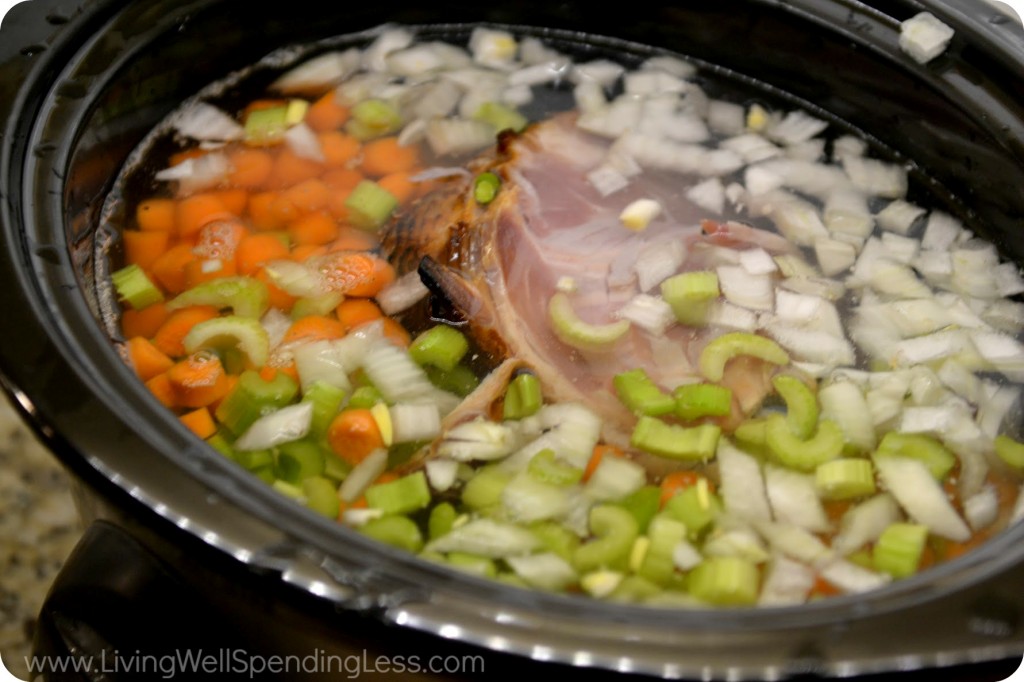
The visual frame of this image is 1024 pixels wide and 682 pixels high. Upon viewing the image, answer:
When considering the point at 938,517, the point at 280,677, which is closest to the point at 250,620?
the point at 280,677

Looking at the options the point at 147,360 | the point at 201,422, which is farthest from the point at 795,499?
the point at 147,360

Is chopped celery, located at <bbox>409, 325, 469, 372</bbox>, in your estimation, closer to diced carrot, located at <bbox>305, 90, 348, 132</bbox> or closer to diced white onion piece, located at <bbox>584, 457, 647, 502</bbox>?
diced white onion piece, located at <bbox>584, 457, 647, 502</bbox>

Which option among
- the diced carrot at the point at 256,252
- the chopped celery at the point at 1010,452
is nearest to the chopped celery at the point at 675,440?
the chopped celery at the point at 1010,452

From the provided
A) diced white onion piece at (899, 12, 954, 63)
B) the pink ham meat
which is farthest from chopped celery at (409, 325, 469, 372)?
diced white onion piece at (899, 12, 954, 63)

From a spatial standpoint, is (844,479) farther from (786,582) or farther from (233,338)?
(233,338)

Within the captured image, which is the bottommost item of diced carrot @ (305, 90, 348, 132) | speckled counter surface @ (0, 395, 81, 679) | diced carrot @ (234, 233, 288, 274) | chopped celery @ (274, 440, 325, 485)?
speckled counter surface @ (0, 395, 81, 679)

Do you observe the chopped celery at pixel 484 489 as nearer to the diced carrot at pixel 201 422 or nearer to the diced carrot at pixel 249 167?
the diced carrot at pixel 201 422
